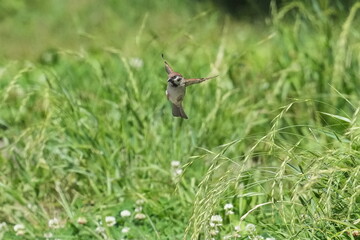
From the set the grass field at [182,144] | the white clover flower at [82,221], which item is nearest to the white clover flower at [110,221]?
the grass field at [182,144]

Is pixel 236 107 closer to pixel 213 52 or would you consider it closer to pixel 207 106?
pixel 207 106

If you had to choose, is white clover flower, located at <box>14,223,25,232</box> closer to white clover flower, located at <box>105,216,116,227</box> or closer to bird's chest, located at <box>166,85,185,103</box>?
white clover flower, located at <box>105,216,116,227</box>

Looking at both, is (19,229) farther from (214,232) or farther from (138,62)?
(138,62)

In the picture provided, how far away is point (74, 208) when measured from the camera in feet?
14.9

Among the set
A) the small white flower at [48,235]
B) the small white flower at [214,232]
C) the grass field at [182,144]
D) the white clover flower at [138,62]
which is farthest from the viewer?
the white clover flower at [138,62]

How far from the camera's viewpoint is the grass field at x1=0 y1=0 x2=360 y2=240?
3.54 m

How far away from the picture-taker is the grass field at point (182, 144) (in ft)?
11.6

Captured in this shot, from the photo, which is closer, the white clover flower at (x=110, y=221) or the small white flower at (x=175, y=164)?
the white clover flower at (x=110, y=221)

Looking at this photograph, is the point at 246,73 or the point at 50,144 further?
the point at 246,73

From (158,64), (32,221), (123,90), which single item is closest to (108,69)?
(158,64)

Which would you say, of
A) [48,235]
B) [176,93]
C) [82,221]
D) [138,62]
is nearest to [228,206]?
[82,221]

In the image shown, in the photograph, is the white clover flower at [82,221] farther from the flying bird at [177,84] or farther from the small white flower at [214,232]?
the flying bird at [177,84]

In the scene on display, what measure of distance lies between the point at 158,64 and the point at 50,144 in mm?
1015

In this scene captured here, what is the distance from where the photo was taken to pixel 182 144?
16.3ft
